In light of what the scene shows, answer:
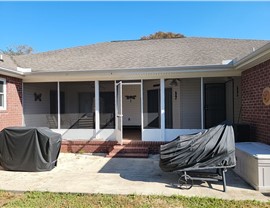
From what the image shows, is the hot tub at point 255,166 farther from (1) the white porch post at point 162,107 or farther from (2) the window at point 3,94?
(2) the window at point 3,94

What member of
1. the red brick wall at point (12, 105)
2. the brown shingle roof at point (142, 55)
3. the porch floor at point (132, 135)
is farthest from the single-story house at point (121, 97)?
the porch floor at point (132, 135)

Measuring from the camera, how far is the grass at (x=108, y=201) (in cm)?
420

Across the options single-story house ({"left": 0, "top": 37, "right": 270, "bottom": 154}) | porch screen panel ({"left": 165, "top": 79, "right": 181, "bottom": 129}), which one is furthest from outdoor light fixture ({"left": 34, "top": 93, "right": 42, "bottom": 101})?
porch screen panel ({"left": 165, "top": 79, "right": 181, "bottom": 129})

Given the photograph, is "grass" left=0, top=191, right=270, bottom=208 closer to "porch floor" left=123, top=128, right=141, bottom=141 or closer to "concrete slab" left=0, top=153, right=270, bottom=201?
"concrete slab" left=0, top=153, right=270, bottom=201

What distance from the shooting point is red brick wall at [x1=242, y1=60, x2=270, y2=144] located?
6.33 m

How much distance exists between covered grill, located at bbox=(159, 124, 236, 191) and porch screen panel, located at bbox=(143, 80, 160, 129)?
3.59 metres

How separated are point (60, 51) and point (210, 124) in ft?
29.7

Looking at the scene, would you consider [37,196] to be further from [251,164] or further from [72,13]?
[72,13]

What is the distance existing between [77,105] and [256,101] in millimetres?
6237

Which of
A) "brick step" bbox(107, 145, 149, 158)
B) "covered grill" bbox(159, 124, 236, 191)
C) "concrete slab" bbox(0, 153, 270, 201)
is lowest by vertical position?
"concrete slab" bbox(0, 153, 270, 201)

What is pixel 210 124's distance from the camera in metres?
8.87

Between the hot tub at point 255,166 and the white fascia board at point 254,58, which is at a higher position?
the white fascia board at point 254,58

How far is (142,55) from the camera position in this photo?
11109 mm

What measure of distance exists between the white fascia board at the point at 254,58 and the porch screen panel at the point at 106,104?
447cm
